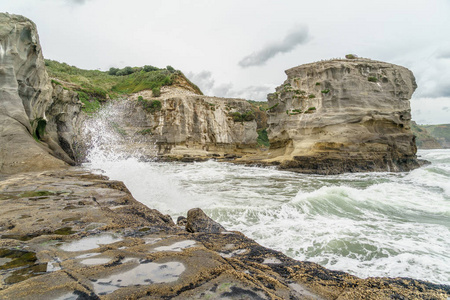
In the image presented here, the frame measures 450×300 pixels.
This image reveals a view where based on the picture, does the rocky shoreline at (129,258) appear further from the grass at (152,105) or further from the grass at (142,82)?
the grass at (142,82)

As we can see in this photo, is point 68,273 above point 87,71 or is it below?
below

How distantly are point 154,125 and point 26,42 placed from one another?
75.4 ft

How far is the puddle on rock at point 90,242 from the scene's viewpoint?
2.58 metres

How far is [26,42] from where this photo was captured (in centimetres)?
1187

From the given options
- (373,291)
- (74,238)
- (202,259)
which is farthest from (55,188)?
(373,291)

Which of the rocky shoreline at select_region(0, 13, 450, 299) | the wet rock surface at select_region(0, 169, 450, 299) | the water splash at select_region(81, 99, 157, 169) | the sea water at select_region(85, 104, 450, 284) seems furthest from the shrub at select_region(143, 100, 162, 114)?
the wet rock surface at select_region(0, 169, 450, 299)

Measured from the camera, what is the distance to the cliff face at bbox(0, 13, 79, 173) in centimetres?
960

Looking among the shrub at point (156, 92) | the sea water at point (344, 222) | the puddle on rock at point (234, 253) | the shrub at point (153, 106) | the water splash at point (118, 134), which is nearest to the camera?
the puddle on rock at point (234, 253)

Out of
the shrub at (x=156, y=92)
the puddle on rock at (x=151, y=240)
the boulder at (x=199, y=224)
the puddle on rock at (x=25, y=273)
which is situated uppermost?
the shrub at (x=156, y=92)

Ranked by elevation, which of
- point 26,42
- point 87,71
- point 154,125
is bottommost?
point 154,125

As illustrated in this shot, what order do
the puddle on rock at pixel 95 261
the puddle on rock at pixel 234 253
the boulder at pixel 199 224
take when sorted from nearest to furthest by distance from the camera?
the puddle on rock at pixel 95 261 < the puddle on rock at pixel 234 253 < the boulder at pixel 199 224

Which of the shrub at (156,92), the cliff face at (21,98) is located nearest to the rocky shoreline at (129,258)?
the cliff face at (21,98)

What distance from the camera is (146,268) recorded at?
212cm

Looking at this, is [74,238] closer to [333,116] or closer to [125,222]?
[125,222]
